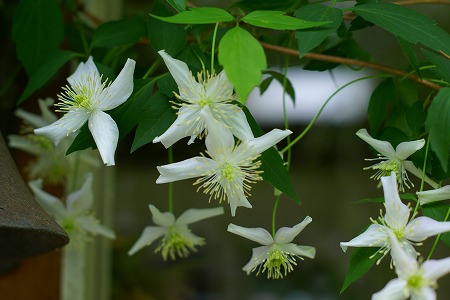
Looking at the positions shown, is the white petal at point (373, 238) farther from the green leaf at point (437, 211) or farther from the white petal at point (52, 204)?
the white petal at point (52, 204)

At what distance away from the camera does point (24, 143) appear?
917mm

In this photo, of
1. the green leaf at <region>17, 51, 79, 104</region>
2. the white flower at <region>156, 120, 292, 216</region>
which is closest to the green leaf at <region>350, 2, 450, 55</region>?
the white flower at <region>156, 120, 292, 216</region>

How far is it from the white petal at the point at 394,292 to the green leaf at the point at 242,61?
19cm

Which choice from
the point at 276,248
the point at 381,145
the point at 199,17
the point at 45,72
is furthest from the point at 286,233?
the point at 45,72

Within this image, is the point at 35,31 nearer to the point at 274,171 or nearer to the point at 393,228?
the point at 274,171

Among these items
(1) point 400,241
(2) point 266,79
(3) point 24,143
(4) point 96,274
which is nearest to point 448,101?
(1) point 400,241

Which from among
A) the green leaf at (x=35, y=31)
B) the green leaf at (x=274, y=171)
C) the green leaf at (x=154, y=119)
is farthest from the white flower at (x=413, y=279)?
the green leaf at (x=35, y=31)

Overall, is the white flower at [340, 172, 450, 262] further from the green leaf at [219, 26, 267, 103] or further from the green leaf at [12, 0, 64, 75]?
the green leaf at [12, 0, 64, 75]

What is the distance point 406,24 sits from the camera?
0.60 m

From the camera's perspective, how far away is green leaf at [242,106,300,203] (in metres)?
0.62

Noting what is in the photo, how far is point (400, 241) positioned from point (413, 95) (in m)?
0.22

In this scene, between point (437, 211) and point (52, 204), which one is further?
point (52, 204)

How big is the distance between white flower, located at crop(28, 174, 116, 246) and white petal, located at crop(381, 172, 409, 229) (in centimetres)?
39

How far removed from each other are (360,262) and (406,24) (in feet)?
0.72
